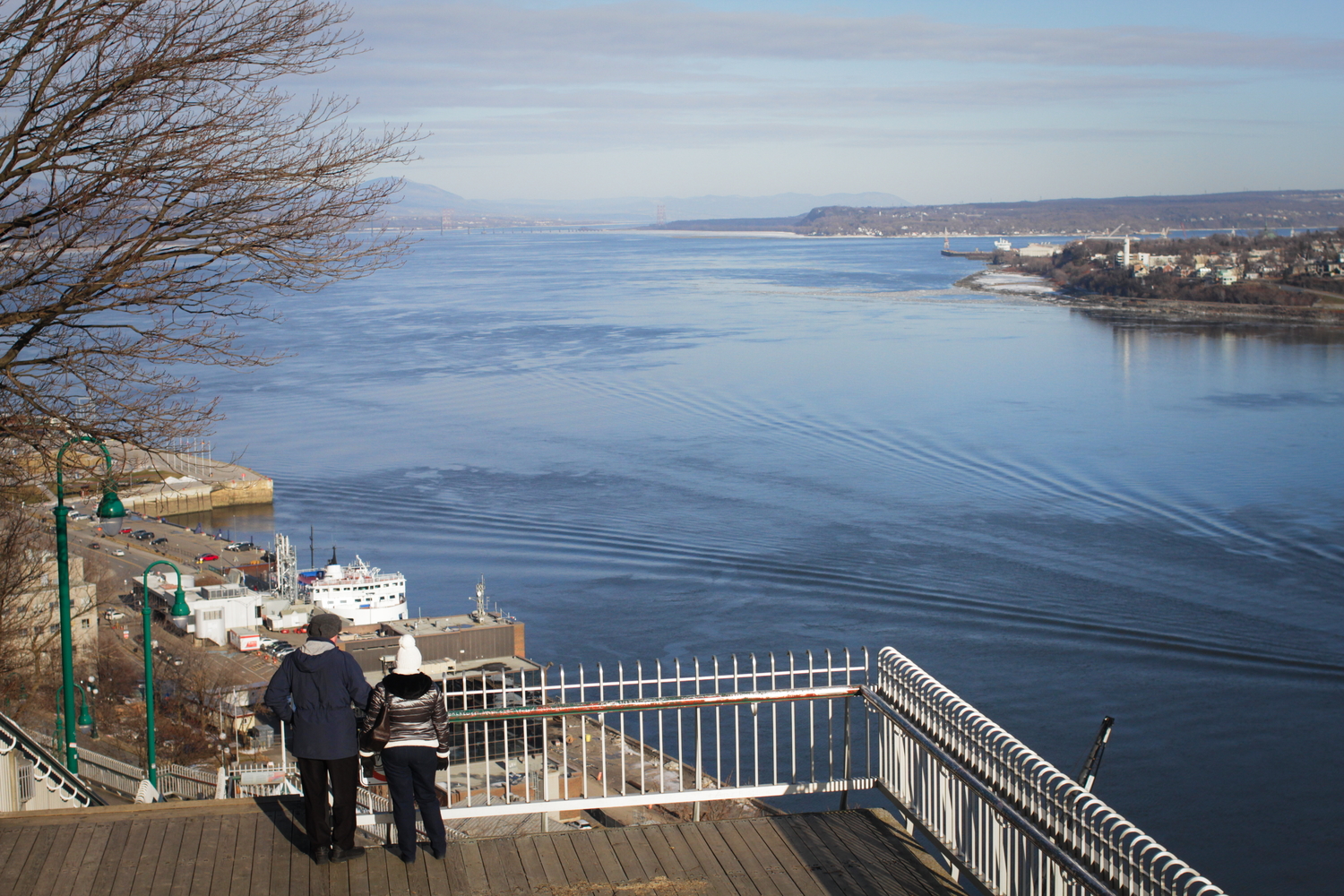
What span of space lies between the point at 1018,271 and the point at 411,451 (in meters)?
85.6

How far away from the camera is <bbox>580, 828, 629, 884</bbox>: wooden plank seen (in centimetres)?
418

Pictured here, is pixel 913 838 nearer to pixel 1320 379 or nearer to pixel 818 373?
pixel 818 373

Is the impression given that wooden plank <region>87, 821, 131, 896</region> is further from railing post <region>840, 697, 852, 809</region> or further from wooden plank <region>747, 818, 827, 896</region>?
railing post <region>840, 697, 852, 809</region>

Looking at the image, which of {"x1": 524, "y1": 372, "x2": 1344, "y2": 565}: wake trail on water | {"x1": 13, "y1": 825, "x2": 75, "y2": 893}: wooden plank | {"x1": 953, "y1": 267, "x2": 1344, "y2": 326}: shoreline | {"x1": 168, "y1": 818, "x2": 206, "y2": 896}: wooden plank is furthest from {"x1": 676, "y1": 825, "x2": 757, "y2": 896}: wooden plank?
{"x1": 953, "y1": 267, "x2": 1344, "y2": 326}: shoreline

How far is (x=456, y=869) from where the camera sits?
167 inches

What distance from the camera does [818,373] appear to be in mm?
44562

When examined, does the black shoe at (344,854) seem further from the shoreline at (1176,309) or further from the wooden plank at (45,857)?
the shoreline at (1176,309)

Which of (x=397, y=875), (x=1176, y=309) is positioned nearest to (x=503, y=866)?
(x=397, y=875)

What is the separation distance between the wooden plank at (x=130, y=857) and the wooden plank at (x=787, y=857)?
2149 mm

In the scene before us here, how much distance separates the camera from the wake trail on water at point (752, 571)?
18.7m

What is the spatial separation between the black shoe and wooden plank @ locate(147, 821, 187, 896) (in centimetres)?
51

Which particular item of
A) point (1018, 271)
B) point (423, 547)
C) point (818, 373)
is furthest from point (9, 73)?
point (1018, 271)

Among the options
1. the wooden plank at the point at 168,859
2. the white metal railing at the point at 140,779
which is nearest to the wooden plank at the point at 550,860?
the wooden plank at the point at 168,859

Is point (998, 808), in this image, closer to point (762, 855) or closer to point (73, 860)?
point (762, 855)
